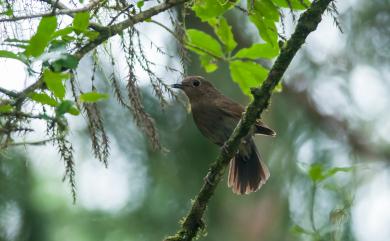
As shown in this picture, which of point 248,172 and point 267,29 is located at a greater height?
point 248,172

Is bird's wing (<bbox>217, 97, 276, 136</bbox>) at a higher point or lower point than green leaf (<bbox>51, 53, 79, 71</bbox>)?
higher

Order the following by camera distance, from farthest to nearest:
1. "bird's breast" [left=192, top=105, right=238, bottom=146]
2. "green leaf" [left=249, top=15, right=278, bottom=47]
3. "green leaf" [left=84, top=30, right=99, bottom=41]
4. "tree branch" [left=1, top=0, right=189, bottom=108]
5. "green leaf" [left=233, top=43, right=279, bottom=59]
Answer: "bird's breast" [left=192, top=105, right=238, bottom=146] < "green leaf" [left=233, top=43, right=279, bottom=59] < "green leaf" [left=249, top=15, right=278, bottom=47] < "tree branch" [left=1, top=0, right=189, bottom=108] < "green leaf" [left=84, top=30, right=99, bottom=41]

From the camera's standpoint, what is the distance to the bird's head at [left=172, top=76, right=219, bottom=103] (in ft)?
19.7

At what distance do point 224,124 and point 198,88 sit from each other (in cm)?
48

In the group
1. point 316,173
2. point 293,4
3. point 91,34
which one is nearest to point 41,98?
point 91,34

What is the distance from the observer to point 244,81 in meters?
3.22

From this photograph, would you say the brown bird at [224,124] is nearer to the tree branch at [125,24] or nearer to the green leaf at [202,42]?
the green leaf at [202,42]

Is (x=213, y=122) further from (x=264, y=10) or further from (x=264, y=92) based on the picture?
(x=264, y=10)

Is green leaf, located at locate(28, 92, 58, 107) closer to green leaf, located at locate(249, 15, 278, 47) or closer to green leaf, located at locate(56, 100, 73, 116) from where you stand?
green leaf, located at locate(56, 100, 73, 116)

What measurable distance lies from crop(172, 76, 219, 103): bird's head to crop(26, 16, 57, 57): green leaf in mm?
3588

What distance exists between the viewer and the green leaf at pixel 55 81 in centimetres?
240

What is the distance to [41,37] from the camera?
2.40 metres

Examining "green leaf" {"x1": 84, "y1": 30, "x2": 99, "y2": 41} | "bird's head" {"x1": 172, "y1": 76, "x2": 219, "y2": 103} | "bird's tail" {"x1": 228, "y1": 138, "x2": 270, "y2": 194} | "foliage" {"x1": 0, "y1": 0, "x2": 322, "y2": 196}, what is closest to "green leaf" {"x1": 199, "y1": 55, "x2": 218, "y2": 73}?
"foliage" {"x1": 0, "y1": 0, "x2": 322, "y2": 196}

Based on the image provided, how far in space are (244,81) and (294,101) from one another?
3410mm
